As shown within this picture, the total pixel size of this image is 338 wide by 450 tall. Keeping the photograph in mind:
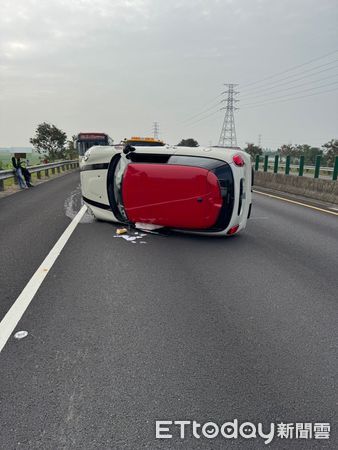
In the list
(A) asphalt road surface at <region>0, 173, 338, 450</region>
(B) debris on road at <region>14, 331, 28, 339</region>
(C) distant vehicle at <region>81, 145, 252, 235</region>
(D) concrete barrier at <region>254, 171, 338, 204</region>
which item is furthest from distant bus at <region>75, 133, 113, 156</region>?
(B) debris on road at <region>14, 331, 28, 339</region>

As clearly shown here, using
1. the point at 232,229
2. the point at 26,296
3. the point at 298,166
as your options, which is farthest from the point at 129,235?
the point at 298,166

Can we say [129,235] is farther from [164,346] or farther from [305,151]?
[305,151]

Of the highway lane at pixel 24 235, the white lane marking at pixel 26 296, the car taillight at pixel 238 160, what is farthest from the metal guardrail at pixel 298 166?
the white lane marking at pixel 26 296

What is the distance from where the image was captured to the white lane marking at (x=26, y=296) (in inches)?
118

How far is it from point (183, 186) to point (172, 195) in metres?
0.25

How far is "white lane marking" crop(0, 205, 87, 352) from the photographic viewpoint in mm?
3008

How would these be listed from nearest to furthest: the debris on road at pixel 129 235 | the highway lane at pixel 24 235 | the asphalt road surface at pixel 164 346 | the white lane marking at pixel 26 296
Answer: the asphalt road surface at pixel 164 346 → the white lane marking at pixel 26 296 → the highway lane at pixel 24 235 → the debris on road at pixel 129 235

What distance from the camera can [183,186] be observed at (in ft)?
18.3

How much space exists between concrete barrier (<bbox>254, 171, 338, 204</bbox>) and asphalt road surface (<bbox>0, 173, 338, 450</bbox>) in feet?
23.0

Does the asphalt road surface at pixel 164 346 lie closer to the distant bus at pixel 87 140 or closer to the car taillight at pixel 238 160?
the car taillight at pixel 238 160

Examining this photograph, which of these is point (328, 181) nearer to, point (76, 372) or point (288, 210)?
point (288, 210)

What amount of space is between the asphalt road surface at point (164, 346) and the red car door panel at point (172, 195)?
2.01ft

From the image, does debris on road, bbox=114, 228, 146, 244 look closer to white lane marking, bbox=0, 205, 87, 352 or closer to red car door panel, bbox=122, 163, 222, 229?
red car door panel, bbox=122, 163, 222, 229

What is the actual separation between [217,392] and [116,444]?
2.50ft
